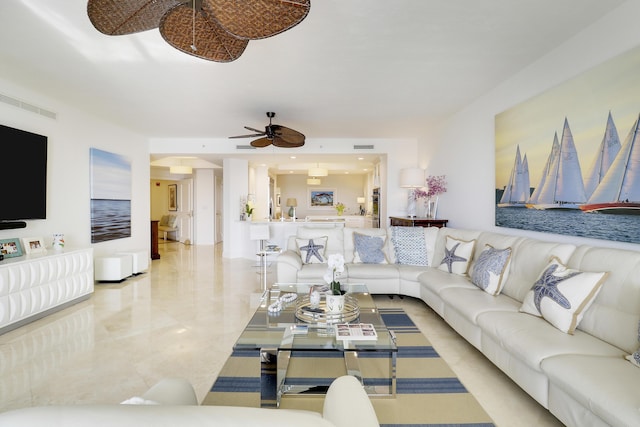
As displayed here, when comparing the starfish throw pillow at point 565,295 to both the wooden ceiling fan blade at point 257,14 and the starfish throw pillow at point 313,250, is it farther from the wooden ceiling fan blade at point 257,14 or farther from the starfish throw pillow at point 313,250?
the starfish throw pillow at point 313,250

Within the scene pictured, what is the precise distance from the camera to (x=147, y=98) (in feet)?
13.8

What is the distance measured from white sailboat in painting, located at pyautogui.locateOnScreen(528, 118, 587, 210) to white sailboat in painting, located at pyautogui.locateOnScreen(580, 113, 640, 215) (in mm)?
183

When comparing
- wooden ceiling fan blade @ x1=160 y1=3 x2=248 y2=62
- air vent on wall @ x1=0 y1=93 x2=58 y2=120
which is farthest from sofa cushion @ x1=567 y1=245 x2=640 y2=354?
air vent on wall @ x1=0 y1=93 x2=58 y2=120

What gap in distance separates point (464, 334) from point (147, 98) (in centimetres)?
460

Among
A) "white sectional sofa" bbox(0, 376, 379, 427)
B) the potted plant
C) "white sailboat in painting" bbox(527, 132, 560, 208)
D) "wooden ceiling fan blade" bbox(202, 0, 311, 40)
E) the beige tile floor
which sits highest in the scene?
"wooden ceiling fan blade" bbox(202, 0, 311, 40)

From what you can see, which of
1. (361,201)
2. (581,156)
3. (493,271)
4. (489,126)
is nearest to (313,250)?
(493,271)

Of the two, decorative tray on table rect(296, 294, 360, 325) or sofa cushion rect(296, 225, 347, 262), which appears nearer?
decorative tray on table rect(296, 294, 360, 325)

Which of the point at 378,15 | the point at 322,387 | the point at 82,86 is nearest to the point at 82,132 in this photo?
the point at 82,86

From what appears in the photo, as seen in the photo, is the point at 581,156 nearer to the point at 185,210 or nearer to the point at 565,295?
the point at 565,295

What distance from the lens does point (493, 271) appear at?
2934mm

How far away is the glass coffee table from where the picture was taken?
201cm

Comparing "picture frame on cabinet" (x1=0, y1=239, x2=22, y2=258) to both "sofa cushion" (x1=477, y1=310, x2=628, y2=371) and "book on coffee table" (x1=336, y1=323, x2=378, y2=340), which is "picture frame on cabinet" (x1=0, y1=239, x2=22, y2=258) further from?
Answer: "sofa cushion" (x1=477, y1=310, x2=628, y2=371)

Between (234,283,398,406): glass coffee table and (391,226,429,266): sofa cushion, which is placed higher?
(391,226,429,266): sofa cushion

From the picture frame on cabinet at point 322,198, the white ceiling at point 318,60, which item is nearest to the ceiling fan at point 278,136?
the white ceiling at point 318,60
